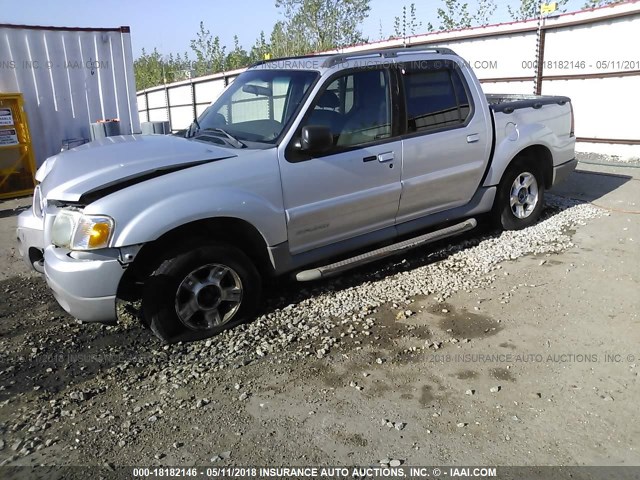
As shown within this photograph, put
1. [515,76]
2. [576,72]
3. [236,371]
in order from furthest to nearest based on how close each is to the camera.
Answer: [515,76] < [576,72] < [236,371]

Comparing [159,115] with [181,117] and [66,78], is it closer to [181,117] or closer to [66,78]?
[181,117]

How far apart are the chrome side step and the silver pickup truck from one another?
0.05ft

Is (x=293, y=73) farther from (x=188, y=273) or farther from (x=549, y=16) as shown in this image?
(x=549, y=16)

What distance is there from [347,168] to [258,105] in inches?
40.4

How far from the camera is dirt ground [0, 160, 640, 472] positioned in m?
2.78

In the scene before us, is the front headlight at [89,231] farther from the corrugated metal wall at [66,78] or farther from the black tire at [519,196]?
the corrugated metal wall at [66,78]

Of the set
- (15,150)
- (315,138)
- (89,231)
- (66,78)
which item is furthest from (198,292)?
(66,78)

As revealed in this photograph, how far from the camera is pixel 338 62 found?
4.45m

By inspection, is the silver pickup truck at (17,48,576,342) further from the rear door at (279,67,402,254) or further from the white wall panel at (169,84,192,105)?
the white wall panel at (169,84,192,105)

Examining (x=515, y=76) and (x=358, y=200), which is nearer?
(x=358, y=200)

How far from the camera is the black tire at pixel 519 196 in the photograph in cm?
580

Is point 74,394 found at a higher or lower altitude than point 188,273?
lower

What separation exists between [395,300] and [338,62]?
6.83 ft

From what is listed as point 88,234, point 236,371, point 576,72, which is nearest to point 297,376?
point 236,371
